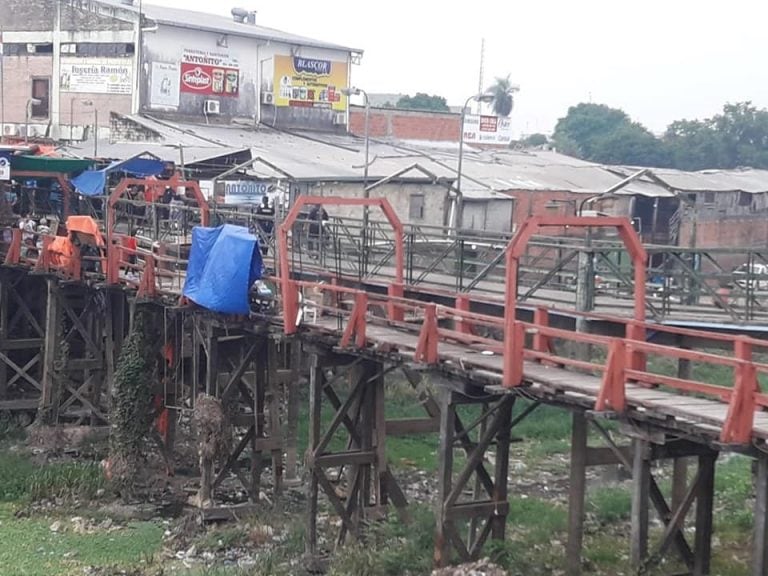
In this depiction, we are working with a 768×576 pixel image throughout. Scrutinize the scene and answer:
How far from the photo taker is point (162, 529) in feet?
58.6

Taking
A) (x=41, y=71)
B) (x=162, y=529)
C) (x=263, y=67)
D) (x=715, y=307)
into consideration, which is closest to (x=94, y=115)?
(x=41, y=71)

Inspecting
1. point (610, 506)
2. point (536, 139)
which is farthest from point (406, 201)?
point (536, 139)

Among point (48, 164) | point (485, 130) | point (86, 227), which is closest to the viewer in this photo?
point (86, 227)

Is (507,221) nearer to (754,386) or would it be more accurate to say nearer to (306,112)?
(306,112)

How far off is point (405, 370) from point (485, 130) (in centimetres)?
4284

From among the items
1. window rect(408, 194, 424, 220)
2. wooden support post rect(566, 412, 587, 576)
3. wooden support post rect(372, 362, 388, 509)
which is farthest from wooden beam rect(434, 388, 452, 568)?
window rect(408, 194, 424, 220)

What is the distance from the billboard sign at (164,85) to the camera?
3697 centimetres

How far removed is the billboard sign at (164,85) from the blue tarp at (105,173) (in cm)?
1293

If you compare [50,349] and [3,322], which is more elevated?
[3,322]

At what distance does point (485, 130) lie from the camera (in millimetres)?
57031

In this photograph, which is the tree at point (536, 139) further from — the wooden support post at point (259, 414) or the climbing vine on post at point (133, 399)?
the wooden support post at point (259, 414)

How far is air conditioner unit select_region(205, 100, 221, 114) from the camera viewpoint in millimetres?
38688

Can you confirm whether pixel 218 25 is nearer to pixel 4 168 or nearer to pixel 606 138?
pixel 4 168

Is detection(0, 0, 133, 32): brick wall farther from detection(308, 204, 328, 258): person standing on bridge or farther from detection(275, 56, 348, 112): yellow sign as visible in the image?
detection(308, 204, 328, 258): person standing on bridge
